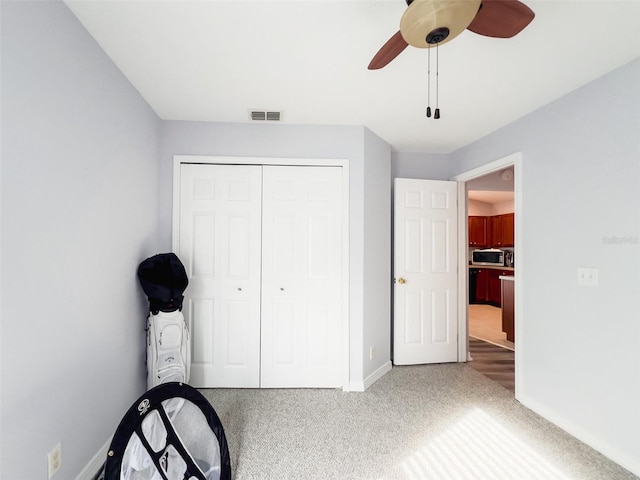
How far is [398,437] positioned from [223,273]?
1885mm

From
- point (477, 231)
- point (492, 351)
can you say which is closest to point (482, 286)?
point (477, 231)

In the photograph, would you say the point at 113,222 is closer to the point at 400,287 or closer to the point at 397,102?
the point at 397,102

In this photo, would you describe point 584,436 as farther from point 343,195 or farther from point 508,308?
point 343,195

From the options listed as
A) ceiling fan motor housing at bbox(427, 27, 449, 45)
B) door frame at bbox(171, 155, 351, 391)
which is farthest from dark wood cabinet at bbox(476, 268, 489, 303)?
ceiling fan motor housing at bbox(427, 27, 449, 45)

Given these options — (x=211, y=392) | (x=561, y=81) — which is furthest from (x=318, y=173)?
(x=211, y=392)

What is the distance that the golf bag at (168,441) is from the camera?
1335 mm

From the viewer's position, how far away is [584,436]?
6.54 feet

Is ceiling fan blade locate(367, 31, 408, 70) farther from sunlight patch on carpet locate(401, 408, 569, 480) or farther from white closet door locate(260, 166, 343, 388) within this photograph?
Answer: sunlight patch on carpet locate(401, 408, 569, 480)

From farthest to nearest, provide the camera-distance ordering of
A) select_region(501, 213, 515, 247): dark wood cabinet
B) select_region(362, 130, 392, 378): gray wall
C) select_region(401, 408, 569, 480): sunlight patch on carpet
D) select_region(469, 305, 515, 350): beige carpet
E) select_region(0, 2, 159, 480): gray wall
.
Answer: select_region(501, 213, 515, 247): dark wood cabinet < select_region(469, 305, 515, 350): beige carpet < select_region(362, 130, 392, 378): gray wall < select_region(401, 408, 569, 480): sunlight patch on carpet < select_region(0, 2, 159, 480): gray wall

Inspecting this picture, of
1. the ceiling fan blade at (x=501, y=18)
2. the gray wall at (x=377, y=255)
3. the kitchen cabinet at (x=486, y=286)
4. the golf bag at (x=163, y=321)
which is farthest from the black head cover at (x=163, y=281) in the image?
the kitchen cabinet at (x=486, y=286)

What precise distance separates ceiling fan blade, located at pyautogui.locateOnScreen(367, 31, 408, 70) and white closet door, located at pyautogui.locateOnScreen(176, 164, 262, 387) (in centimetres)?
158

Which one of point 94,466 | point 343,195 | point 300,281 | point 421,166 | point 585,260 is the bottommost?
point 94,466

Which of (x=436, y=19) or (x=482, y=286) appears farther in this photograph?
(x=482, y=286)

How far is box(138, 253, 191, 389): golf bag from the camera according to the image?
2.20 metres
